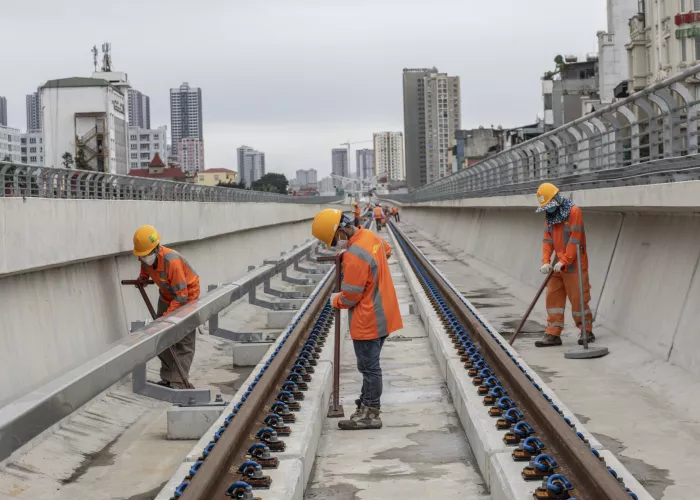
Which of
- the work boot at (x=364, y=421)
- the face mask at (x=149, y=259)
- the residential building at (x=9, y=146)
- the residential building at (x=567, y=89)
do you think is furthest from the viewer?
the residential building at (x=567, y=89)

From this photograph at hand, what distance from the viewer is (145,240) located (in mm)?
10117

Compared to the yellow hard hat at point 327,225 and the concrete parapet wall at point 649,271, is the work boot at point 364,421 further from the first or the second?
the concrete parapet wall at point 649,271

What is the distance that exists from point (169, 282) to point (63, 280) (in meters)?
1.18

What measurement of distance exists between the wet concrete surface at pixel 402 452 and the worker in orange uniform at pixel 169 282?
1.71 m

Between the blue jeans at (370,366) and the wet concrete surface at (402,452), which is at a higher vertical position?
the blue jeans at (370,366)

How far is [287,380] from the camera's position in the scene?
8852 millimetres

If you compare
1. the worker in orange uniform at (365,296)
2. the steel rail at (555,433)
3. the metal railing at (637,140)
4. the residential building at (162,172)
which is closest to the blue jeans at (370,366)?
the worker in orange uniform at (365,296)

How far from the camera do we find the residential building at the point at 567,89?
97375 millimetres

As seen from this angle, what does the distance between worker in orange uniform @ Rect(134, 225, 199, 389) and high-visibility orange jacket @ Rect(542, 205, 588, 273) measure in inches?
168

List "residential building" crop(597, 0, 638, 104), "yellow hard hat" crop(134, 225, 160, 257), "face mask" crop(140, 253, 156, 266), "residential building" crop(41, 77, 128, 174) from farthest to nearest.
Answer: "residential building" crop(41, 77, 128, 174)
"residential building" crop(597, 0, 638, 104)
"face mask" crop(140, 253, 156, 266)
"yellow hard hat" crop(134, 225, 160, 257)

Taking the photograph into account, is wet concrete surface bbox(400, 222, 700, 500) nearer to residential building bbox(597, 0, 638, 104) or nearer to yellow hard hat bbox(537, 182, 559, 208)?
yellow hard hat bbox(537, 182, 559, 208)

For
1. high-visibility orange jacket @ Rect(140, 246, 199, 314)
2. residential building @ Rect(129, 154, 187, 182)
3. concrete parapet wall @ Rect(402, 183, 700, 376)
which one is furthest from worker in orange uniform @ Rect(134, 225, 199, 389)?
residential building @ Rect(129, 154, 187, 182)

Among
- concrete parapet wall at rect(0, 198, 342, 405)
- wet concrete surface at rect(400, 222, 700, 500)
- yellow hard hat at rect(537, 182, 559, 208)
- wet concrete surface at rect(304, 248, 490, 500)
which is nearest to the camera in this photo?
wet concrete surface at rect(304, 248, 490, 500)

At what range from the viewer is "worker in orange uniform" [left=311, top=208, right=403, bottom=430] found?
766 centimetres
